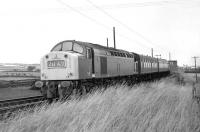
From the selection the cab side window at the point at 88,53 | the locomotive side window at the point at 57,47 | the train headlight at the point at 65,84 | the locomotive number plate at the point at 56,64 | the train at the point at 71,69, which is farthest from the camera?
the locomotive side window at the point at 57,47

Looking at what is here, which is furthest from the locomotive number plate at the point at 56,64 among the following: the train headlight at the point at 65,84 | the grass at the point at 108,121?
the grass at the point at 108,121

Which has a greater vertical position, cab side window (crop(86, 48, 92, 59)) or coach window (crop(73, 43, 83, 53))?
coach window (crop(73, 43, 83, 53))

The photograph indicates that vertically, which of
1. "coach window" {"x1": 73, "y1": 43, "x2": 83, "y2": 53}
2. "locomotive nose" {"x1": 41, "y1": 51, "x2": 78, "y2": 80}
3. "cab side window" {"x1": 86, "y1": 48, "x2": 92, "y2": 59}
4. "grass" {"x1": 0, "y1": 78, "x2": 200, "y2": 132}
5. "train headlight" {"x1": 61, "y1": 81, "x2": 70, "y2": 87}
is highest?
"coach window" {"x1": 73, "y1": 43, "x2": 83, "y2": 53}

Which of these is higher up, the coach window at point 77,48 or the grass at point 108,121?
the coach window at point 77,48

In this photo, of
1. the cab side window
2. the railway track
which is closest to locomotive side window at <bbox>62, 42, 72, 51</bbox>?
the cab side window

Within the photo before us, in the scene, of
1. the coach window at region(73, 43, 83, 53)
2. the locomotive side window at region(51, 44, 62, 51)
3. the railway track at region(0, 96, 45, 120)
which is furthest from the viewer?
the locomotive side window at region(51, 44, 62, 51)

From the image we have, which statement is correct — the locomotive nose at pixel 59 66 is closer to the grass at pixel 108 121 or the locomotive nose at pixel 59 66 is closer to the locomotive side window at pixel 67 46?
the locomotive side window at pixel 67 46

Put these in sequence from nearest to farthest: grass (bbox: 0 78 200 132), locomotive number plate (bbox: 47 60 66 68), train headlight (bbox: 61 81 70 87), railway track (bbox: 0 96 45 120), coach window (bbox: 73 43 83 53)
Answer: grass (bbox: 0 78 200 132)
railway track (bbox: 0 96 45 120)
train headlight (bbox: 61 81 70 87)
locomotive number plate (bbox: 47 60 66 68)
coach window (bbox: 73 43 83 53)

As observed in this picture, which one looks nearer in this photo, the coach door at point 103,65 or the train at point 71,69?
the train at point 71,69

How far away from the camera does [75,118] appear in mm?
6664

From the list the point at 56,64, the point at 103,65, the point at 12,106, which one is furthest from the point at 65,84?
the point at 103,65

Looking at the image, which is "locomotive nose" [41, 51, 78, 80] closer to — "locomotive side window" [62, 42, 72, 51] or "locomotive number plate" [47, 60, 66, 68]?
"locomotive number plate" [47, 60, 66, 68]

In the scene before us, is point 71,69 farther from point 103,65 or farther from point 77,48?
point 103,65

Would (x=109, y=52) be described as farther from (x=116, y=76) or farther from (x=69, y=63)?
(x=69, y=63)
